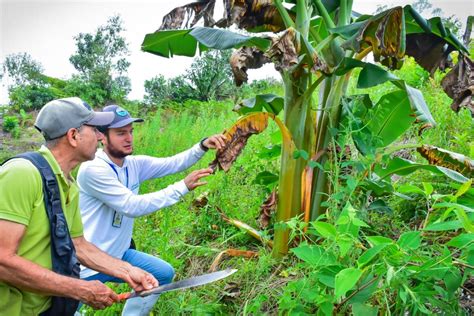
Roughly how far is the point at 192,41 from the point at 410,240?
9.39 feet

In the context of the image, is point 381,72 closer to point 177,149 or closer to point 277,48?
point 277,48

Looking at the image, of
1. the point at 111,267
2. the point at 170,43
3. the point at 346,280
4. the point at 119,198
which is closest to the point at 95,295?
the point at 111,267

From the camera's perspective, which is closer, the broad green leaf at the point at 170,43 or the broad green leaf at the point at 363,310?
the broad green leaf at the point at 363,310

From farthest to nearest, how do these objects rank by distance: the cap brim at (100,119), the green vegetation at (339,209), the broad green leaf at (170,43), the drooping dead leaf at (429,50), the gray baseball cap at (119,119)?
the broad green leaf at (170,43) < the drooping dead leaf at (429,50) < the gray baseball cap at (119,119) < the cap brim at (100,119) < the green vegetation at (339,209)

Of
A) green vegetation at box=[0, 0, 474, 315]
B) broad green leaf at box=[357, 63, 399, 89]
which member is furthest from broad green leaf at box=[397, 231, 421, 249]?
broad green leaf at box=[357, 63, 399, 89]

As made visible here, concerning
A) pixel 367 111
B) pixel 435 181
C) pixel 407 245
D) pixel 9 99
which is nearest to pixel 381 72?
pixel 367 111

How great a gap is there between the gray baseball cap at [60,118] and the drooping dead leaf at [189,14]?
1635 mm

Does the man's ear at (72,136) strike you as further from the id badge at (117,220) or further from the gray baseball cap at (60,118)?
the id badge at (117,220)

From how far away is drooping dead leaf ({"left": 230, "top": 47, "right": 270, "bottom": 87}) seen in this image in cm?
348

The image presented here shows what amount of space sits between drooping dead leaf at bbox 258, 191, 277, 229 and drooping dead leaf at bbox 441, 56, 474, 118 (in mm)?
1466

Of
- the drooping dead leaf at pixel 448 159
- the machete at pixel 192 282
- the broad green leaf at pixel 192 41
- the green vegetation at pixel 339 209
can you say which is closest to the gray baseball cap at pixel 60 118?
the machete at pixel 192 282

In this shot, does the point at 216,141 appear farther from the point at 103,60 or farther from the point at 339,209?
the point at 103,60

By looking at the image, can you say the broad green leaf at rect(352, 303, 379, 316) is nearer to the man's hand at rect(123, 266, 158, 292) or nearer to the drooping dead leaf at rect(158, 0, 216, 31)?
the man's hand at rect(123, 266, 158, 292)

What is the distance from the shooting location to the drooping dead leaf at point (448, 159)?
351 centimetres
